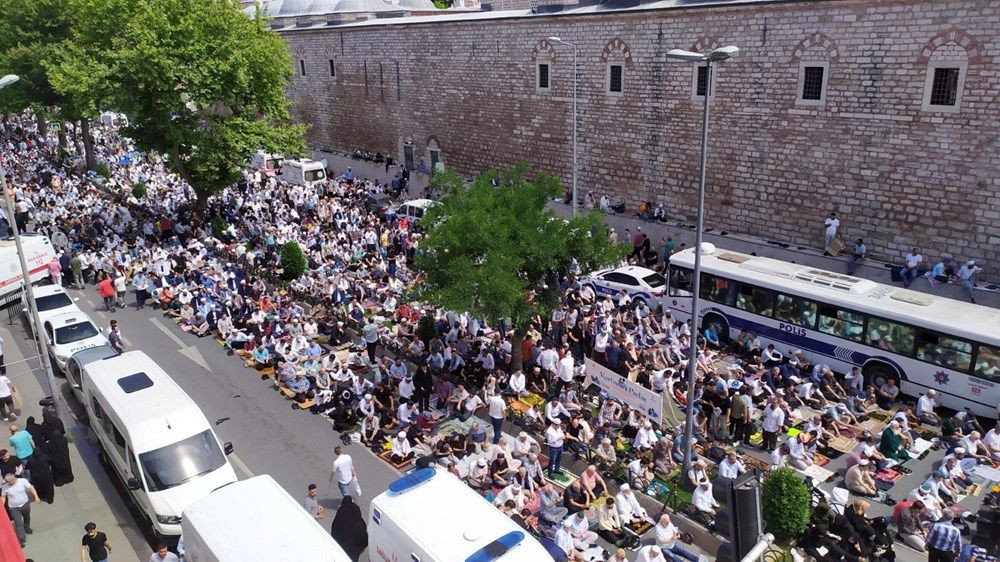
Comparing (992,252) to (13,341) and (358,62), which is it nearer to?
(13,341)

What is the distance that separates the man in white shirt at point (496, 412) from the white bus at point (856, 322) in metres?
6.93

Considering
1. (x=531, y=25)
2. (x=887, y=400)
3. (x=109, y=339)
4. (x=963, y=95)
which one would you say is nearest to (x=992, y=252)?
(x=963, y=95)

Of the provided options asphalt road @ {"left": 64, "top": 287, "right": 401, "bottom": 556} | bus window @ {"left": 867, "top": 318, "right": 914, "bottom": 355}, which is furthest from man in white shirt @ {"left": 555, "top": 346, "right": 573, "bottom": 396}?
bus window @ {"left": 867, "top": 318, "right": 914, "bottom": 355}

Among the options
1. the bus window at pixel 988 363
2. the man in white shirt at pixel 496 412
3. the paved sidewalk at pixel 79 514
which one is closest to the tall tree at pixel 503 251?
the man in white shirt at pixel 496 412

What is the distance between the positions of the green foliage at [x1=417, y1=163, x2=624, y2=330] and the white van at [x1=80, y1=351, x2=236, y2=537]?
502cm

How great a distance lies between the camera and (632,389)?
44.2 feet

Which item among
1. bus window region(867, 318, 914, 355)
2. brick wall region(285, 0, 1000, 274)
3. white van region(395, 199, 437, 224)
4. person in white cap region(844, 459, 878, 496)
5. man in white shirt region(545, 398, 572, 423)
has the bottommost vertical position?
person in white cap region(844, 459, 878, 496)

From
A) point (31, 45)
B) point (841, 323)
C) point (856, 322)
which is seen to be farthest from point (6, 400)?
point (31, 45)

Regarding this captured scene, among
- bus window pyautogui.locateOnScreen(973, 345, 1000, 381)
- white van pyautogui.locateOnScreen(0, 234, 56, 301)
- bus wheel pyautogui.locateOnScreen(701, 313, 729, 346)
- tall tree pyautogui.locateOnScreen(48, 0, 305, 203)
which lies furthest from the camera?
tall tree pyautogui.locateOnScreen(48, 0, 305, 203)

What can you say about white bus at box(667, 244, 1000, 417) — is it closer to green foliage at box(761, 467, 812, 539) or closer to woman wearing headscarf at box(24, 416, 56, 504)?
green foliage at box(761, 467, 812, 539)

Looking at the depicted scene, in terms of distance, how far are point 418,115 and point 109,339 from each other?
20991 mm

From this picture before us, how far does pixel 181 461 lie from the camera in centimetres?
1121

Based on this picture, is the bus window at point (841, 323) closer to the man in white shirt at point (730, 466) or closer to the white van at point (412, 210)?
the man in white shirt at point (730, 466)

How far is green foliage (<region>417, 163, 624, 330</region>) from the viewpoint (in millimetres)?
14391
